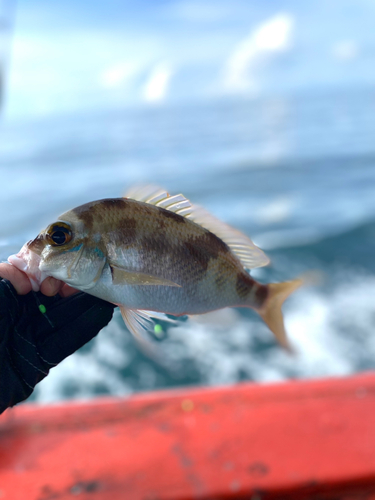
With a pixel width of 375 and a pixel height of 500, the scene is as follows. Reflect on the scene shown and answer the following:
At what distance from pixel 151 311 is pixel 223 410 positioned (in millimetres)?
2379

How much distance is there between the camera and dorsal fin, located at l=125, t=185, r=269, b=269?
102 cm

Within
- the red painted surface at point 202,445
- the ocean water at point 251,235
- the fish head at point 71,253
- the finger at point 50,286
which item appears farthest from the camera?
the ocean water at point 251,235

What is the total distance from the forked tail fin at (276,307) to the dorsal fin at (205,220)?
81mm

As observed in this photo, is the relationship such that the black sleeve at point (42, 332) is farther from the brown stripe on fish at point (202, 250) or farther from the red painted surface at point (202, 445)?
the red painted surface at point (202, 445)

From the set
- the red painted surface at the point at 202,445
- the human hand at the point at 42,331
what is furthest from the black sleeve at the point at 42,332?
the red painted surface at the point at 202,445

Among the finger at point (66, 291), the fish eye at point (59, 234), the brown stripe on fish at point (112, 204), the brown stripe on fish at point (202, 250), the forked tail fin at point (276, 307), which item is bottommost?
the forked tail fin at point (276, 307)

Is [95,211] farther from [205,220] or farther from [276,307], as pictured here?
[276,307]

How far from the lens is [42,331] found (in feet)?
3.60

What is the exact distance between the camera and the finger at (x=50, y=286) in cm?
104

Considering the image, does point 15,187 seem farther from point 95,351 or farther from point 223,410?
point 223,410

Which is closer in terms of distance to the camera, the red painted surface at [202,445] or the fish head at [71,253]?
the fish head at [71,253]

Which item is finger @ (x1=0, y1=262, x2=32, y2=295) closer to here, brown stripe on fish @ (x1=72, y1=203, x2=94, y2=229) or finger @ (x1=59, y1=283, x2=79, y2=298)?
finger @ (x1=59, y1=283, x2=79, y2=298)

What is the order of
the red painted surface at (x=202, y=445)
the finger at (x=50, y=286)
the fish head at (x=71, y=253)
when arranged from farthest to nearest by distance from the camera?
the red painted surface at (x=202, y=445) < the finger at (x=50, y=286) < the fish head at (x=71, y=253)

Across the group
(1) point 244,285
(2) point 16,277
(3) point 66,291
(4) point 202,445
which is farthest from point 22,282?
(4) point 202,445
